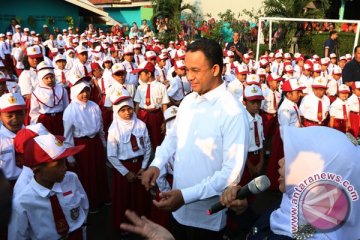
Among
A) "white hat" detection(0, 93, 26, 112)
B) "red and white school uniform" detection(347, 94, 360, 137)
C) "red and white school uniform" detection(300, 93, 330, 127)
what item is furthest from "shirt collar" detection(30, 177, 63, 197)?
"red and white school uniform" detection(347, 94, 360, 137)

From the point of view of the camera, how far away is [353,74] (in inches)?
369

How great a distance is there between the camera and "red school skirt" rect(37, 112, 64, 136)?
639 centimetres

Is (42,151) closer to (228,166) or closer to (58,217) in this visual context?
(58,217)

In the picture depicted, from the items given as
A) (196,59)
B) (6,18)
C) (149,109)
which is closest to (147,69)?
(149,109)

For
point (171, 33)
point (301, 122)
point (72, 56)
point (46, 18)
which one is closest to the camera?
point (301, 122)

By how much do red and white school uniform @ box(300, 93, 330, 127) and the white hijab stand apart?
18.1 feet

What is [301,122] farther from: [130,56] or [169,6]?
[169,6]

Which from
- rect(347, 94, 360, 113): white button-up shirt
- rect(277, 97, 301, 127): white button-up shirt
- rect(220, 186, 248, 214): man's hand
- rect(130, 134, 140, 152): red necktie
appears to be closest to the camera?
rect(220, 186, 248, 214): man's hand

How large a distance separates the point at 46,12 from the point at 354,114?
24.4 meters

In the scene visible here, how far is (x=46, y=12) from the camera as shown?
26.5 meters

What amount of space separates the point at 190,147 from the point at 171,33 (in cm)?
2219

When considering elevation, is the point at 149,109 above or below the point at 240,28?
below

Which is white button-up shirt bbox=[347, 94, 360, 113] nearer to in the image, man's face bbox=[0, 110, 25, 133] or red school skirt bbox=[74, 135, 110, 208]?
red school skirt bbox=[74, 135, 110, 208]

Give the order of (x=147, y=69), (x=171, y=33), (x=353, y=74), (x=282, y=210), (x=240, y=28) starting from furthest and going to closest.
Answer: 1. (x=171, y=33)
2. (x=240, y=28)
3. (x=353, y=74)
4. (x=147, y=69)
5. (x=282, y=210)
